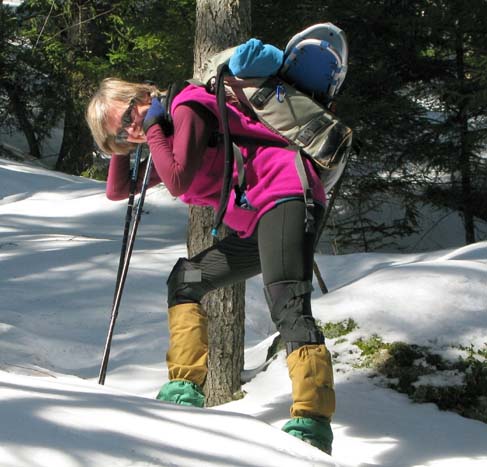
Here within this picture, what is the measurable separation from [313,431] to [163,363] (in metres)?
2.87

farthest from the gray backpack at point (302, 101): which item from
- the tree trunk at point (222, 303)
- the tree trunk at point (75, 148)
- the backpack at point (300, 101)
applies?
the tree trunk at point (75, 148)

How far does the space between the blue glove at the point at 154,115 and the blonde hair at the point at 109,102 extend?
108 millimetres

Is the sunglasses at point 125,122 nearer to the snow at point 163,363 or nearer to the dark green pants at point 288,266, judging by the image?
the dark green pants at point 288,266

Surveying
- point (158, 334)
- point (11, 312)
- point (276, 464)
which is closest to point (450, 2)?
point (158, 334)

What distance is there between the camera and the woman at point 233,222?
129 inches

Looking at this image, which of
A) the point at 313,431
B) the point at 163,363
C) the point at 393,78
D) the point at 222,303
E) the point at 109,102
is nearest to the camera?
the point at 313,431

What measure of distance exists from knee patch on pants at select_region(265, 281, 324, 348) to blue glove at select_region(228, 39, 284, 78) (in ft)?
3.06

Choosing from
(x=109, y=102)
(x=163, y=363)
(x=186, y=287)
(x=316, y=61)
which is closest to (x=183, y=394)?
(x=186, y=287)

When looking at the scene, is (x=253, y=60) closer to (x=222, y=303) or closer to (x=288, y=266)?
(x=288, y=266)

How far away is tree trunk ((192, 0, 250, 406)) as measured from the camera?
4855 mm

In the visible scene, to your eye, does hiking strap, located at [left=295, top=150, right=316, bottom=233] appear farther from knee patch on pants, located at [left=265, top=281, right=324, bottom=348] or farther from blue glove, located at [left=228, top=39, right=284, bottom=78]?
blue glove, located at [left=228, top=39, right=284, bottom=78]

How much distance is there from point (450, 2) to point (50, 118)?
454 inches

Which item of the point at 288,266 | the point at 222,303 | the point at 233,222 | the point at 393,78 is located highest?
the point at 393,78

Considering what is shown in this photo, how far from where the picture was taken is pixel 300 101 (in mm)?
3439
